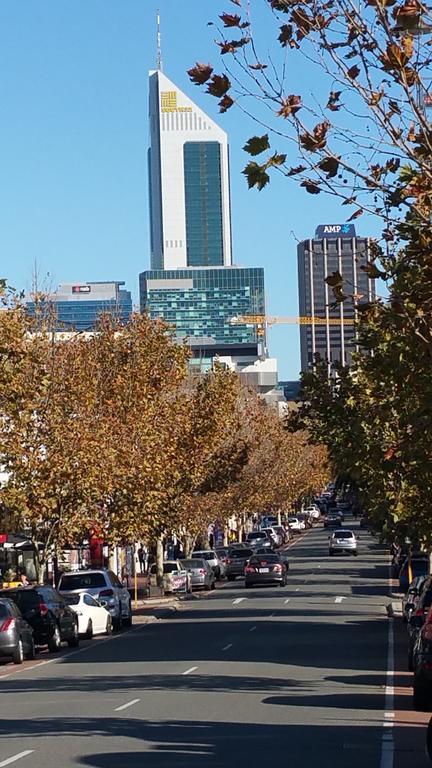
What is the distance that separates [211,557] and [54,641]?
3360 cm

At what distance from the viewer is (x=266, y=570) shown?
5788 cm

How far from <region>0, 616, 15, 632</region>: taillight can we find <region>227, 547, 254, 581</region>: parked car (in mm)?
38372

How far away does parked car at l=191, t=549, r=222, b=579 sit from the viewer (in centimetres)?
6512

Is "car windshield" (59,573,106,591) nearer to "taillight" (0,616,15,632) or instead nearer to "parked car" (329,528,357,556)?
"taillight" (0,616,15,632)

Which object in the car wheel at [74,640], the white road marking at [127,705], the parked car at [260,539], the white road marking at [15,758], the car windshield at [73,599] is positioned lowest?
the car wheel at [74,640]

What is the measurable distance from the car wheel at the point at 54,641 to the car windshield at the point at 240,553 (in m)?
33.9

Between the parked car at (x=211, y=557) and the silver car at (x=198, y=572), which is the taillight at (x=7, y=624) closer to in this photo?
the silver car at (x=198, y=572)

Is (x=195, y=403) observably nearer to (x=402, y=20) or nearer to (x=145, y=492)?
(x=145, y=492)

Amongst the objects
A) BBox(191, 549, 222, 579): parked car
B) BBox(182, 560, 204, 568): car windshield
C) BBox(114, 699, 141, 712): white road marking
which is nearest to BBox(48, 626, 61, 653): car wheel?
BBox(114, 699, 141, 712): white road marking

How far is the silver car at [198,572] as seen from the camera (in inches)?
2335

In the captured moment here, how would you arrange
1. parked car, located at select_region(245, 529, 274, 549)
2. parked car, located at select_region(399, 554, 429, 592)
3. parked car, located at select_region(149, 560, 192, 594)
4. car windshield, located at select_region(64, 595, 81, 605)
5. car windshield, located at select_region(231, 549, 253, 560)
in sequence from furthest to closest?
parked car, located at select_region(245, 529, 274, 549) < car windshield, located at select_region(231, 549, 253, 560) < parked car, located at select_region(149, 560, 192, 594) < parked car, located at select_region(399, 554, 429, 592) < car windshield, located at select_region(64, 595, 81, 605)

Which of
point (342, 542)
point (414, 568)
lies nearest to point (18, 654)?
point (414, 568)

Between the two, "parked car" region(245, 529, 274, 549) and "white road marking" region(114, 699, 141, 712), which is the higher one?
"parked car" region(245, 529, 274, 549)

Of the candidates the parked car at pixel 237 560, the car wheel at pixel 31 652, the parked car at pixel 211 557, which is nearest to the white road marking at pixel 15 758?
the car wheel at pixel 31 652
